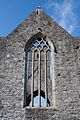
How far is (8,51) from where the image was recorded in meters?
11.5

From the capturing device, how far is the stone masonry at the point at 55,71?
1020 centimetres

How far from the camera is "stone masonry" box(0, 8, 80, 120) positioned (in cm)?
1020

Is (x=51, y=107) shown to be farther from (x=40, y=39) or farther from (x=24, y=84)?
(x=40, y=39)

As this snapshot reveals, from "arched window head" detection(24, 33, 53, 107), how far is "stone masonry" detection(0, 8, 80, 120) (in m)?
0.28

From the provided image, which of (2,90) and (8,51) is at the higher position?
(8,51)

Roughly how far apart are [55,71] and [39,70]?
2.41ft

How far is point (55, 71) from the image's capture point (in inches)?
436

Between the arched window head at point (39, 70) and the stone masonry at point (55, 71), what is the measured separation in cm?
28

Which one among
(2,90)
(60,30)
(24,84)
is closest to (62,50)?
(60,30)

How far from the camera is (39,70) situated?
1125cm

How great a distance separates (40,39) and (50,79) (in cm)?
207

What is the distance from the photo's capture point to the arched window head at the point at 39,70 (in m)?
11.0

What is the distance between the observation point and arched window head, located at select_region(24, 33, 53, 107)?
434 inches

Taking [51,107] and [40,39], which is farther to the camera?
[40,39]
